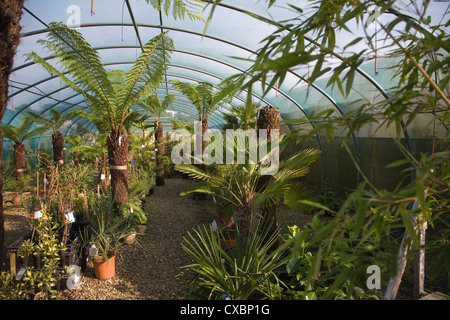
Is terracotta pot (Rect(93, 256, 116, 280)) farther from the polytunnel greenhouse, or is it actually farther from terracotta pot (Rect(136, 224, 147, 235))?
terracotta pot (Rect(136, 224, 147, 235))

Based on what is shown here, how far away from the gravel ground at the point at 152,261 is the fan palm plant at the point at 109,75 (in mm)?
1034

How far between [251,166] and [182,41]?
456cm

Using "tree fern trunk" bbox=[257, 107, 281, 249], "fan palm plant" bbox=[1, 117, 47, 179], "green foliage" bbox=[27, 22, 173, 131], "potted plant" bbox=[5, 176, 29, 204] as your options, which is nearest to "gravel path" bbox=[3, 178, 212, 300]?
"potted plant" bbox=[5, 176, 29, 204]

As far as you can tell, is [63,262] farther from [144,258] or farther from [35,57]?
[35,57]

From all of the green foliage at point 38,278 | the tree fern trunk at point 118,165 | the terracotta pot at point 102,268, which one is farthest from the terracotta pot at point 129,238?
the green foliage at point 38,278

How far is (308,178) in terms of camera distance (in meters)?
8.91

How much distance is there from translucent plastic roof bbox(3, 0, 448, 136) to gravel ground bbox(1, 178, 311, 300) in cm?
287

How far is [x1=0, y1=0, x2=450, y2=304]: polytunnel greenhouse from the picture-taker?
44.5 inches

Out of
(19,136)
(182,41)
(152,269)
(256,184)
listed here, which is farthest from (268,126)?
(19,136)

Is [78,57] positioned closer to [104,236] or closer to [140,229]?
[104,236]

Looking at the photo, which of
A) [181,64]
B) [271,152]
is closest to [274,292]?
[271,152]

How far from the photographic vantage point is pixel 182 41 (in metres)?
6.96

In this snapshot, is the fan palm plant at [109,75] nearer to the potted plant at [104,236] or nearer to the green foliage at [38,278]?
the potted plant at [104,236]

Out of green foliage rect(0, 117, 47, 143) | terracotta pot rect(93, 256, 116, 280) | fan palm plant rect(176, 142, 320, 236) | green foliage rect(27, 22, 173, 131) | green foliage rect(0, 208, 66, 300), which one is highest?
green foliage rect(27, 22, 173, 131)
